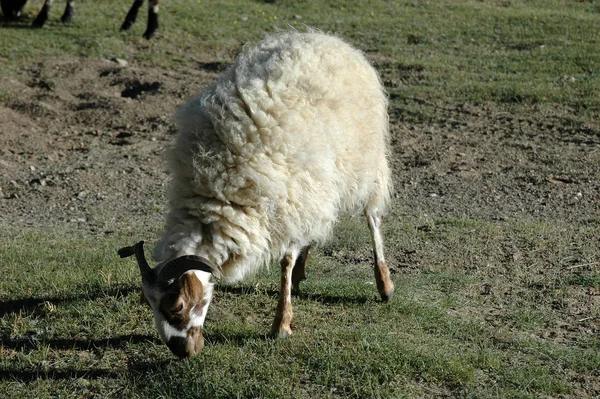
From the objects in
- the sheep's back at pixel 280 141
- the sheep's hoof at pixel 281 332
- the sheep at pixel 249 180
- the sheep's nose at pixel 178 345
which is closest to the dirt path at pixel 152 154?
the sheep's back at pixel 280 141

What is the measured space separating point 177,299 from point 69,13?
11.2 metres

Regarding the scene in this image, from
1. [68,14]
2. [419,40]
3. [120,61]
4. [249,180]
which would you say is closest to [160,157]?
[249,180]

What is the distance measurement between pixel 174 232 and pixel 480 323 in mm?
2149

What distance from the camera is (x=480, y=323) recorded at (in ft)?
17.4

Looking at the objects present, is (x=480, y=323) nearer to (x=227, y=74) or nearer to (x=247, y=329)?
(x=247, y=329)

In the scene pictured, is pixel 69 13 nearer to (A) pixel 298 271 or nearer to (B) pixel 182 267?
(A) pixel 298 271

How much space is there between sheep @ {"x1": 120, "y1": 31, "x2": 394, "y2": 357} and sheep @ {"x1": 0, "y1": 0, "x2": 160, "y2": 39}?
8550mm

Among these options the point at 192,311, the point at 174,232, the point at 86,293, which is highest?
the point at 174,232

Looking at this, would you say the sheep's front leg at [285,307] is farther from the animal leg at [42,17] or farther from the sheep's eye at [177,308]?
the animal leg at [42,17]

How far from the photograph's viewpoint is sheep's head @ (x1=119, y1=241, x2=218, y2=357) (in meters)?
4.48

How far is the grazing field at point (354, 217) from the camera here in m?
4.63

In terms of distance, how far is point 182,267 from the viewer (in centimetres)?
442

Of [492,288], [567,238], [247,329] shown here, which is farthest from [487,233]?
[247,329]

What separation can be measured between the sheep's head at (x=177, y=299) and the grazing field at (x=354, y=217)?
0.57 ft
